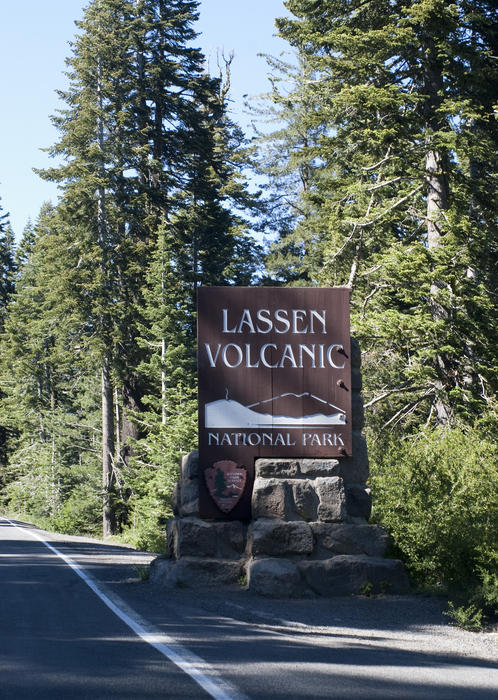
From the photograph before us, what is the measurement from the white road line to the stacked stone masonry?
1.55m

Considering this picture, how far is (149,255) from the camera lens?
35250 mm

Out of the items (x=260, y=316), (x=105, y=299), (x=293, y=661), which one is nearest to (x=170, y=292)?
(x=105, y=299)

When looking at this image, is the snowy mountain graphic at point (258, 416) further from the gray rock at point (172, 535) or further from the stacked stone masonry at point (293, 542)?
the gray rock at point (172, 535)

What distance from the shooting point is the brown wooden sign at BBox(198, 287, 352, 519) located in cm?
1242

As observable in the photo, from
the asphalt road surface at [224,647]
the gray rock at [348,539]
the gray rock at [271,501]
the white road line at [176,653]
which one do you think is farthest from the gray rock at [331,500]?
the white road line at [176,653]

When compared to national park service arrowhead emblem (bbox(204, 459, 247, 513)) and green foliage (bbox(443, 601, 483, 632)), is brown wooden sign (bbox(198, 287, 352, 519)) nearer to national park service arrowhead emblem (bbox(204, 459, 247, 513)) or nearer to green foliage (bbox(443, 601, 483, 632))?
national park service arrowhead emblem (bbox(204, 459, 247, 513))

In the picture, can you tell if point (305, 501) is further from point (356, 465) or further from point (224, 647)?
point (224, 647)

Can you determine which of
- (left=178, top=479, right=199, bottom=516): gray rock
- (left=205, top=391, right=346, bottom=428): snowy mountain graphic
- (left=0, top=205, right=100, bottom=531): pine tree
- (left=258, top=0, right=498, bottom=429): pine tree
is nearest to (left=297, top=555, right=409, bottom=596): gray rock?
(left=178, top=479, right=199, bottom=516): gray rock

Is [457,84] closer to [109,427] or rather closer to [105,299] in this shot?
[105,299]

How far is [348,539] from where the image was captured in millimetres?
11938

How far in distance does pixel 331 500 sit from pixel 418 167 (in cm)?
1016

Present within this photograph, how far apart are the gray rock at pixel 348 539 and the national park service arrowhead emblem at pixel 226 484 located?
47.8 inches

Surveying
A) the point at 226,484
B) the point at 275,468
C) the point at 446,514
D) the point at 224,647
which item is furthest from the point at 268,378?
the point at 224,647

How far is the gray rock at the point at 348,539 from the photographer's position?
39.0 feet
